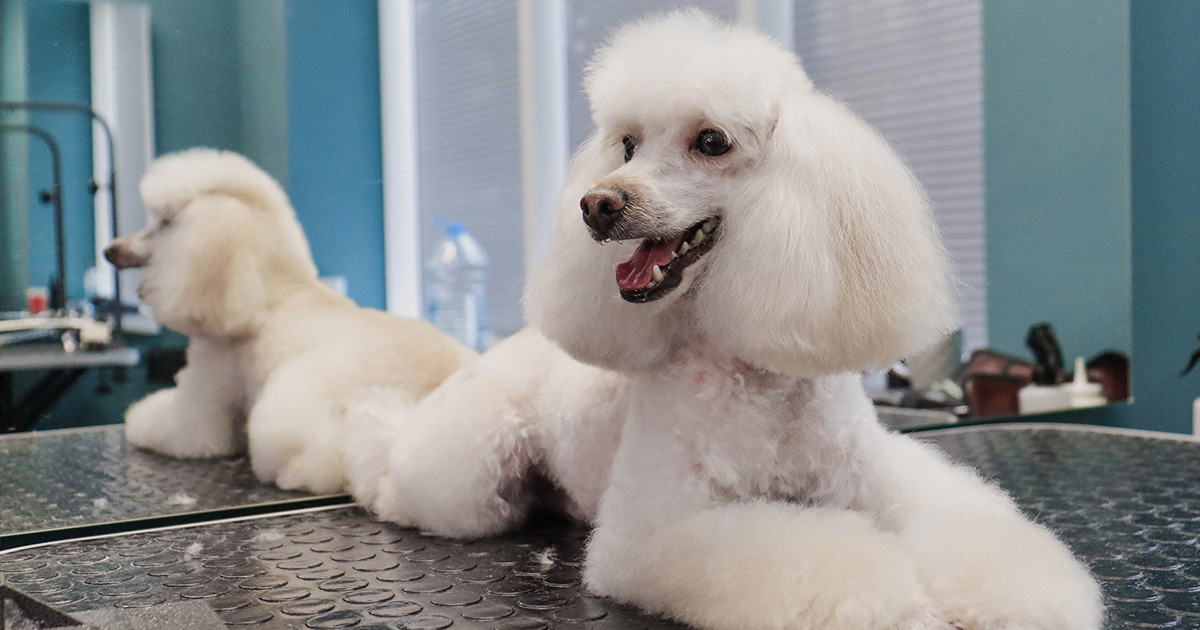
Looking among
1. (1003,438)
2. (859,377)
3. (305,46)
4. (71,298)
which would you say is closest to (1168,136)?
(1003,438)

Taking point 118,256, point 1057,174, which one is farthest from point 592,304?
point 1057,174

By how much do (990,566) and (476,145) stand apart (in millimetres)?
1099

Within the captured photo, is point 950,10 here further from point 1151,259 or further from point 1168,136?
point 1151,259

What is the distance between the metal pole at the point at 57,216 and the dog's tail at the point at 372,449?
41cm

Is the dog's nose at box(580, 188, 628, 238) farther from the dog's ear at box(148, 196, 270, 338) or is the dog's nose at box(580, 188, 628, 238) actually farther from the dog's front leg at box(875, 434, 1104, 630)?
the dog's ear at box(148, 196, 270, 338)

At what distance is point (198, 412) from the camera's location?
1.52m

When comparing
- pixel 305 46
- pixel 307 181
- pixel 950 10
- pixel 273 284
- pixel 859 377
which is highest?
pixel 950 10

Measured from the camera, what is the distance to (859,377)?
3.19 feet

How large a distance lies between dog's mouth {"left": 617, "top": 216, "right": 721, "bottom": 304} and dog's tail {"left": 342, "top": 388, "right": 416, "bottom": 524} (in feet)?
1.90

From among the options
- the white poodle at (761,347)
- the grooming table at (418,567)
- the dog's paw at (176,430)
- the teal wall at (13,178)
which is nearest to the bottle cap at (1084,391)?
the grooming table at (418,567)

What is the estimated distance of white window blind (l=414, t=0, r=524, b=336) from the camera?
1537mm

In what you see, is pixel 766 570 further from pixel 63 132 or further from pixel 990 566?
pixel 63 132

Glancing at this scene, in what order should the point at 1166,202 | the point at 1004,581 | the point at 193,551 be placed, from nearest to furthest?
the point at 1004,581
the point at 193,551
the point at 1166,202

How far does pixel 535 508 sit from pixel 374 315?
0.43 metres
